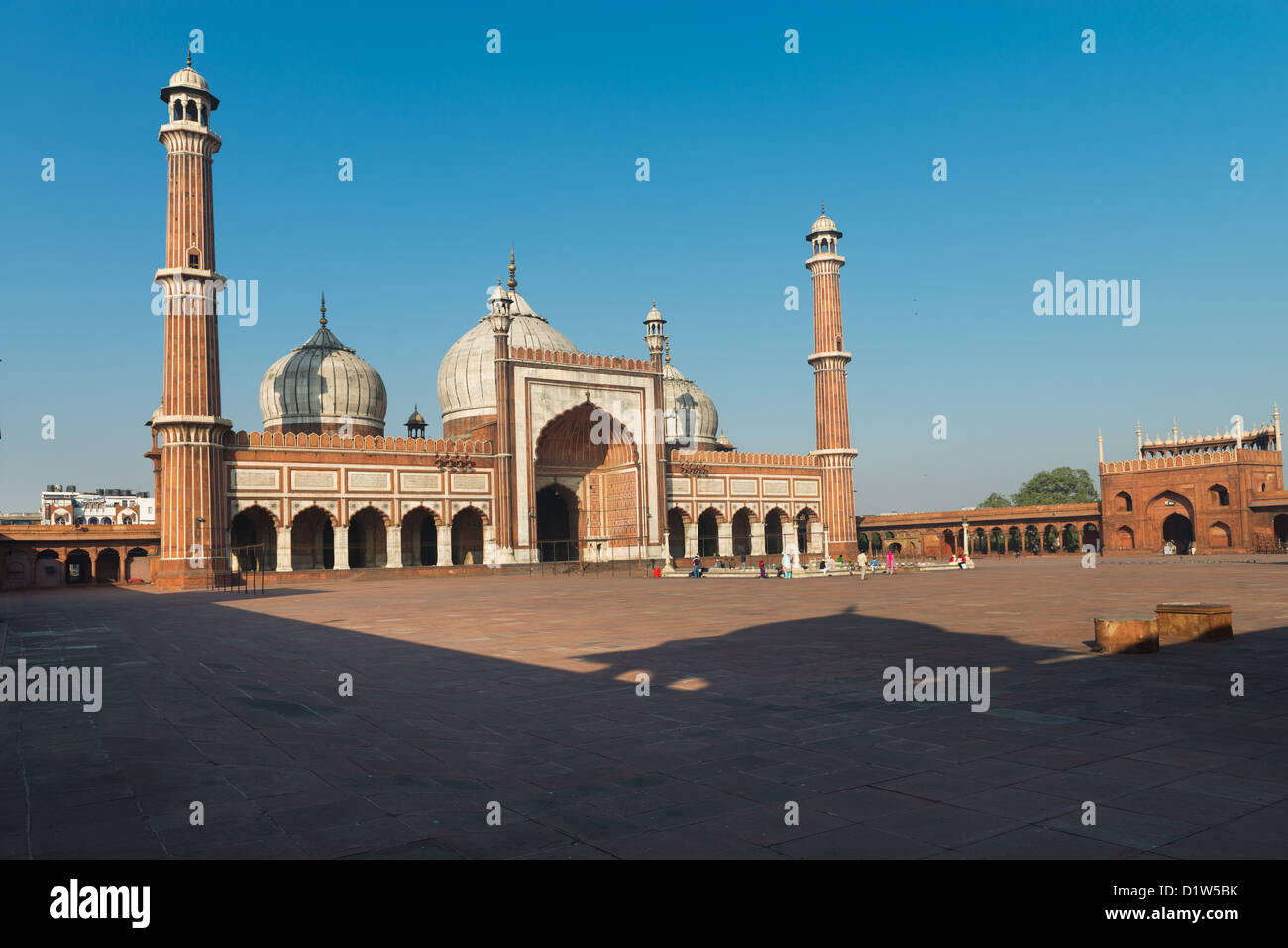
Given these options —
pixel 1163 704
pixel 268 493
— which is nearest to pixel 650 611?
pixel 1163 704

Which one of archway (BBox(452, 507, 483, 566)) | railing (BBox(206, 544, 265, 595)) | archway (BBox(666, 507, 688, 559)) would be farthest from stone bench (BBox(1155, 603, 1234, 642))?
archway (BBox(666, 507, 688, 559))

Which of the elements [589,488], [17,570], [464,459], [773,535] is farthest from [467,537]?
[17,570]

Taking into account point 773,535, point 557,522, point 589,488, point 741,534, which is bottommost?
point 773,535

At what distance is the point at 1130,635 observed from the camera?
9.33 meters

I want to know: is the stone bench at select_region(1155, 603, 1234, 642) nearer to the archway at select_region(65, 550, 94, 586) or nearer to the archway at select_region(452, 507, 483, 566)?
the archway at select_region(452, 507, 483, 566)

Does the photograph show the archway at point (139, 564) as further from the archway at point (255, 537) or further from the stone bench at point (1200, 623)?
the stone bench at point (1200, 623)

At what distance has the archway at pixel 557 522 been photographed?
46344 mm

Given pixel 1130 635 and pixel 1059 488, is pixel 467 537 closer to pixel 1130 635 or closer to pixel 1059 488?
pixel 1130 635

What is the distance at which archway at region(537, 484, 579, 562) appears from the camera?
1825 inches

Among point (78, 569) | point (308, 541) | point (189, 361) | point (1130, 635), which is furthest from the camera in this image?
point (78, 569)

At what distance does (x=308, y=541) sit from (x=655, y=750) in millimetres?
35418

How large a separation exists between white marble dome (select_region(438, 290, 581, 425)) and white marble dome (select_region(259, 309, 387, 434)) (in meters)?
4.00

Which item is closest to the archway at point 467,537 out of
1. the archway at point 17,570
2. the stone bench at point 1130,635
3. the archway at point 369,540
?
the archway at point 369,540

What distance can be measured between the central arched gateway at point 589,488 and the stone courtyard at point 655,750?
3237 centimetres
